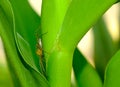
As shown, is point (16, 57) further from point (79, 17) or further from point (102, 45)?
point (102, 45)

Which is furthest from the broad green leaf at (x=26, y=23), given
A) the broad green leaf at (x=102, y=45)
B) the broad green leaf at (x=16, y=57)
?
the broad green leaf at (x=102, y=45)

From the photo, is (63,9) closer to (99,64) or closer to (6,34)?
(6,34)

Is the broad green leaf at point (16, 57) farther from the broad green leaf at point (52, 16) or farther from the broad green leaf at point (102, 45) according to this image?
the broad green leaf at point (102, 45)

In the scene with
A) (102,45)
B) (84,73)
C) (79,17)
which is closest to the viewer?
(79,17)

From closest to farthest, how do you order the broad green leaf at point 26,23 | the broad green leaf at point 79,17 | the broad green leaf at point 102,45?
1. the broad green leaf at point 79,17
2. the broad green leaf at point 26,23
3. the broad green leaf at point 102,45

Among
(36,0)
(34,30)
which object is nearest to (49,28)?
(34,30)

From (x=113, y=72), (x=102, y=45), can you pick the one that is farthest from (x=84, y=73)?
(x=102, y=45)

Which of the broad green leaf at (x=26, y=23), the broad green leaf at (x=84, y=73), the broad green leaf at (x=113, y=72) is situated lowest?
the broad green leaf at (x=84, y=73)

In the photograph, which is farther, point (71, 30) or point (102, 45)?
point (102, 45)
